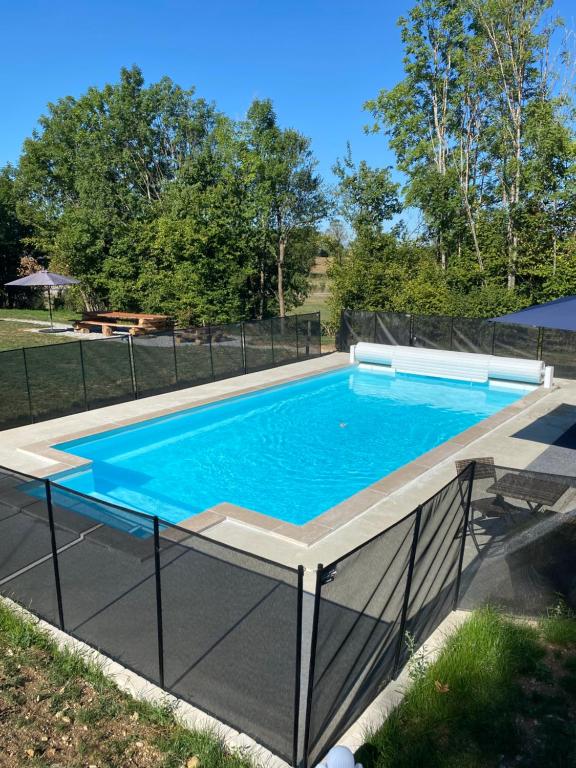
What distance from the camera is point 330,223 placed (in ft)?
86.8

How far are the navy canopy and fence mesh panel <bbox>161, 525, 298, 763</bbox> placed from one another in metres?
6.47

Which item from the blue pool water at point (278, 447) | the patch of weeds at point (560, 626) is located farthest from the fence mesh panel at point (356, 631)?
the blue pool water at point (278, 447)

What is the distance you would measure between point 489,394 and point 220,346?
313 inches

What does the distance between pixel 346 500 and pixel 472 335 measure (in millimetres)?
11686

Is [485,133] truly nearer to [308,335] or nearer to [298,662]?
[308,335]

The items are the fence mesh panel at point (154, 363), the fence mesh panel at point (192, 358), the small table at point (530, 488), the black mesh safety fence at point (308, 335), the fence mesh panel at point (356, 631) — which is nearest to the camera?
the fence mesh panel at point (356, 631)

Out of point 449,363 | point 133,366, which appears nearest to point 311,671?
point 133,366

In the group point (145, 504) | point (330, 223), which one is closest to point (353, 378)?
point (145, 504)

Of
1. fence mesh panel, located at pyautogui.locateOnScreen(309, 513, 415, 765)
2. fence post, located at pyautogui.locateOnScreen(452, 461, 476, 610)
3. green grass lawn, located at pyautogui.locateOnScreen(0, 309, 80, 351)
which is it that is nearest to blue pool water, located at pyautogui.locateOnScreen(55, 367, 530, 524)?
fence post, located at pyautogui.locateOnScreen(452, 461, 476, 610)

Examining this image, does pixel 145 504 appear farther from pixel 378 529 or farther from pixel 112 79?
pixel 112 79

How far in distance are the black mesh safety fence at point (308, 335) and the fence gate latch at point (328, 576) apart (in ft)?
51.3

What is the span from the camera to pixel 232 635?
3963 mm

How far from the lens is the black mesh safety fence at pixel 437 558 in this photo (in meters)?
4.64

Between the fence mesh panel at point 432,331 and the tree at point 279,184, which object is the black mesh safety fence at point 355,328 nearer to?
the fence mesh panel at point 432,331
